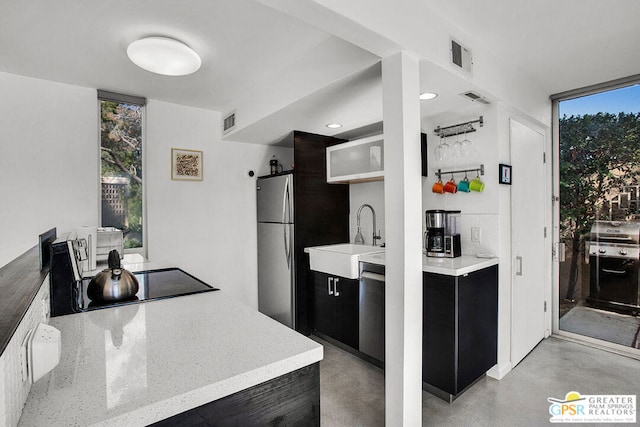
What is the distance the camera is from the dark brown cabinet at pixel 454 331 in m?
2.07

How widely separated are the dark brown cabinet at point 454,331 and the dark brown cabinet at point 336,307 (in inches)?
25.5

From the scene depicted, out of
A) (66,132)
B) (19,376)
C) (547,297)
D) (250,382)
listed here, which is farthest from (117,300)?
(547,297)

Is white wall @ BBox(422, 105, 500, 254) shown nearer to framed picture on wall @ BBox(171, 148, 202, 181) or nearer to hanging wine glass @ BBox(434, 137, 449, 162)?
hanging wine glass @ BBox(434, 137, 449, 162)

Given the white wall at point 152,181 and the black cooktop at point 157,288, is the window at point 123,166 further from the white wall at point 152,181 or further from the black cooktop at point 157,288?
the black cooktop at point 157,288

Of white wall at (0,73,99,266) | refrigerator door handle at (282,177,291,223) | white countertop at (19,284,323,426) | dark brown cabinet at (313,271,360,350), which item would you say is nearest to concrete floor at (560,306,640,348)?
dark brown cabinet at (313,271,360,350)

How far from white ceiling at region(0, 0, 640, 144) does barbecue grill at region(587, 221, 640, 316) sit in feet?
4.40

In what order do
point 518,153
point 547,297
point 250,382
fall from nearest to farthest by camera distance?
point 250,382 < point 518,153 < point 547,297

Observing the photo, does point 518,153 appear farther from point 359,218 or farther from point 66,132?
point 66,132

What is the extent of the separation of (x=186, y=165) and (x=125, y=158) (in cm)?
56

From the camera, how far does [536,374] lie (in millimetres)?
2490

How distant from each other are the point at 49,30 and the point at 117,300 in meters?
1.79

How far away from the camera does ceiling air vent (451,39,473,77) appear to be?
6.42 ft

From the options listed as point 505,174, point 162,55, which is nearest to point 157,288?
point 162,55

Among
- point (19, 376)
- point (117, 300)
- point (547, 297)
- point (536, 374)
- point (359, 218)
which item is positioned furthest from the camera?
point (359, 218)
